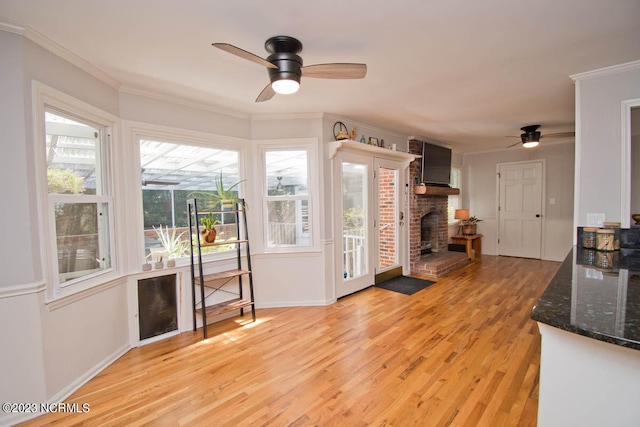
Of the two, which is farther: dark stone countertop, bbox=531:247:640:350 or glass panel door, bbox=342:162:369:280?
glass panel door, bbox=342:162:369:280

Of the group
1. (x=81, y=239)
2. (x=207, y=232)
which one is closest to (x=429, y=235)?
(x=207, y=232)

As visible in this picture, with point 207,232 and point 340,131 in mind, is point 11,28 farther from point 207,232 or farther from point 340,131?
point 340,131

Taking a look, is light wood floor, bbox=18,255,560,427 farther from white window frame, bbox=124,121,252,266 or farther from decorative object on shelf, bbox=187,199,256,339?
white window frame, bbox=124,121,252,266

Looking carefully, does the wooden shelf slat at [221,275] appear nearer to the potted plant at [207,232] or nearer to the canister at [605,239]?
the potted plant at [207,232]

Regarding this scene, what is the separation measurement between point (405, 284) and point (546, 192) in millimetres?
3864

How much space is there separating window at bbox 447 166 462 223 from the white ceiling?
11.8ft

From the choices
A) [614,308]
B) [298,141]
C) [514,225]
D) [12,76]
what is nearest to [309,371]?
[614,308]

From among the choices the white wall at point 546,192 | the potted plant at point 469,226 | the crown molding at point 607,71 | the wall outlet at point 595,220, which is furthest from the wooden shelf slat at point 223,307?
the white wall at point 546,192

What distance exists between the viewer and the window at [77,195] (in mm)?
2084

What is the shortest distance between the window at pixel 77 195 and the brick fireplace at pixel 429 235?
14.0 feet

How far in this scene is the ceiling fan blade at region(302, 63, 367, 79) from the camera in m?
1.83

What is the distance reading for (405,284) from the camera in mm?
4414

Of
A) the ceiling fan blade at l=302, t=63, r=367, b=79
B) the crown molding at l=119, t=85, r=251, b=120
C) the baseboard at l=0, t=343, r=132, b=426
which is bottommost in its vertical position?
the baseboard at l=0, t=343, r=132, b=426

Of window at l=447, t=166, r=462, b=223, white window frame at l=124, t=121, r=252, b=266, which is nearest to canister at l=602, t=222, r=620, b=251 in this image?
white window frame at l=124, t=121, r=252, b=266
